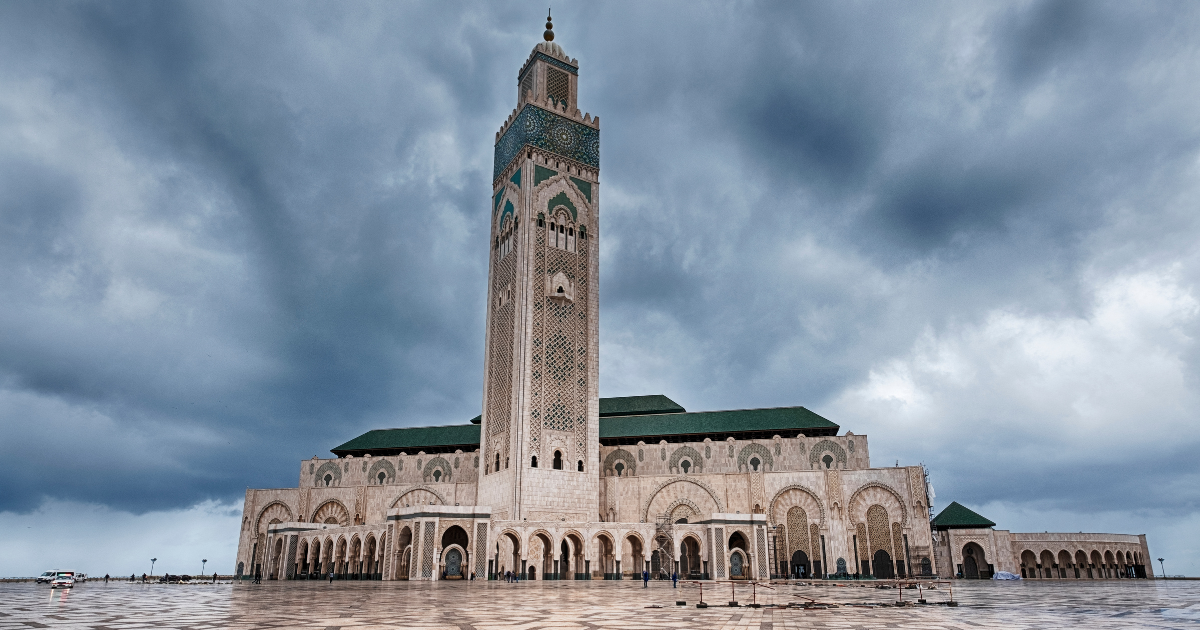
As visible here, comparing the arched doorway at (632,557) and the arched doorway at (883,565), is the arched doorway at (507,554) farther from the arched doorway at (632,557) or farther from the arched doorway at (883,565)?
the arched doorway at (883,565)

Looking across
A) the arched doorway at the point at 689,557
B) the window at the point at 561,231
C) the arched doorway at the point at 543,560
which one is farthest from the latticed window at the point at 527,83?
the arched doorway at the point at 689,557

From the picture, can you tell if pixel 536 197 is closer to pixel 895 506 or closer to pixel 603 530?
pixel 603 530

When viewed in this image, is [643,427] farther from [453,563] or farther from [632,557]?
[453,563]

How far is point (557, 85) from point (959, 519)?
31394mm

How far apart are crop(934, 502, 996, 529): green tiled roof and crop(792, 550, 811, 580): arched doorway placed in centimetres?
829

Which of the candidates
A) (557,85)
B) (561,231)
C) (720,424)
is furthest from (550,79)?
(720,424)

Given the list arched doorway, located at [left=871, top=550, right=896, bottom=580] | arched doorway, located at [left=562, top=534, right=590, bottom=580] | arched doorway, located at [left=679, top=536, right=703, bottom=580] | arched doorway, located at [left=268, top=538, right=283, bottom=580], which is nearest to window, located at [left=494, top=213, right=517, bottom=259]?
arched doorway, located at [left=562, top=534, right=590, bottom=580]

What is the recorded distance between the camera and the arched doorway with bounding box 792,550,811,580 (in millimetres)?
36344

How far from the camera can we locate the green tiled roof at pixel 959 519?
39406mm

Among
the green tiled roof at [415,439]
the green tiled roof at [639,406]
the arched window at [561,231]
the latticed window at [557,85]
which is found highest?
the latticed window at [557,85]

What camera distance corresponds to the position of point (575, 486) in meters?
35.3

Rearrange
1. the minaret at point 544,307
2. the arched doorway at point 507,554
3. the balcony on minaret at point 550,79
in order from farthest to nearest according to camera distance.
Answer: the balcony on minaret at point 550,79, the minaret at point 544,307, the arched doorway at point 507,554

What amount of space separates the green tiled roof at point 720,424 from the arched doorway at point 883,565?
6.65 meters

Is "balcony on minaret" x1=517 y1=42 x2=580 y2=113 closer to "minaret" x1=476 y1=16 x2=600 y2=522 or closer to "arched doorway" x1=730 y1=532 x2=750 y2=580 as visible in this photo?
"minaret" x1=476 y1=16 x2=600 y2=522
